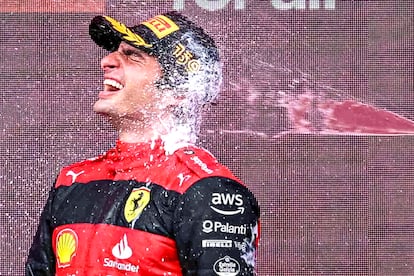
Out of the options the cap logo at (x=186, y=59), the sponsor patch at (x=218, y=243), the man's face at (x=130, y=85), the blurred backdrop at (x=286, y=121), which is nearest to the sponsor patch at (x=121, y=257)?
the sponsor patch at (x=218, y=243)

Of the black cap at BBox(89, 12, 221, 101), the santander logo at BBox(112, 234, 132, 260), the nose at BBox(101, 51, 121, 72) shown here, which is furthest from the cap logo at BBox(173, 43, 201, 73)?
the santander logo at BBox(112, 234, 132, 260)

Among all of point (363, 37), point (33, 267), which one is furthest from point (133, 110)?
point (363, 37)

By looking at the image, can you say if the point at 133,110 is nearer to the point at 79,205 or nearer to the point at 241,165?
the point at 79,205

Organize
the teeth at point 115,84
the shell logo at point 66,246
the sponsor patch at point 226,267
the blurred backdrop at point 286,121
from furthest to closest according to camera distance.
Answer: the blurred backdrop at point 286,121 < the teeth at point 115,84 < the shell logo at point 66,246 < the sponsor patch at point 226,267

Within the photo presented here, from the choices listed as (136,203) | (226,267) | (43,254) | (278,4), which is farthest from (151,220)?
(278,4)

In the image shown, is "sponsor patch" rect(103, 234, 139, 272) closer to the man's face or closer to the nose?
the man's face

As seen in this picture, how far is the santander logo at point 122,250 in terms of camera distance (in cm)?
167

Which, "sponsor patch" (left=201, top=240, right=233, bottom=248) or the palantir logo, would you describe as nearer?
"sponsor patch" (left=201, top=240, right=233, bottom=248)

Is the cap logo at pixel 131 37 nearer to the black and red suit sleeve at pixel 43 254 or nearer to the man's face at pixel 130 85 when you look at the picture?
the man's face at pixel 130 85

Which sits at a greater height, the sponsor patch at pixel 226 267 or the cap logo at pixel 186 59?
the cap logo at pixel 186 59

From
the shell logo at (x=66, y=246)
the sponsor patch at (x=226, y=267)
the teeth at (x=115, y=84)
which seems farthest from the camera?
the teeth at (x=115, y=84)

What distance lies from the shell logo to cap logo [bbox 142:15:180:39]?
0.45 meters

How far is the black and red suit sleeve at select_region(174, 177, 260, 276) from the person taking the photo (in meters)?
1.62

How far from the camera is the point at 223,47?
300cm
